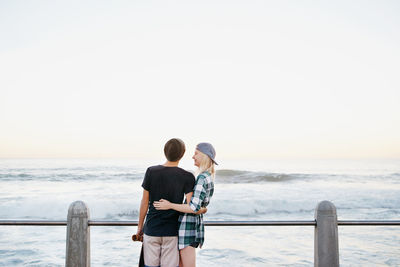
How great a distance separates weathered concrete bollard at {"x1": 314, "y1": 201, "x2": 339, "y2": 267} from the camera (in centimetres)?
371

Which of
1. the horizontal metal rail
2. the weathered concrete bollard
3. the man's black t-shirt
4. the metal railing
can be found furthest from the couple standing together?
the weathered concrete bollard

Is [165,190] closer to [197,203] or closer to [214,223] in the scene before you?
[197,203]

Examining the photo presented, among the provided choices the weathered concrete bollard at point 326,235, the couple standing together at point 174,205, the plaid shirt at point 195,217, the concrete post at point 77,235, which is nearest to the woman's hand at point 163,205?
Answer: the couple standing together at point 174,205

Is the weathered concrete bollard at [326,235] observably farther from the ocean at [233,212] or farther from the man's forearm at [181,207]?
the ocean at [233,212]

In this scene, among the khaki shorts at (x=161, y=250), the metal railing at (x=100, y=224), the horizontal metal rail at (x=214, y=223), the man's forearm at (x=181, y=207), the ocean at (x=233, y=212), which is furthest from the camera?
the ocean at (x=233, y=212)

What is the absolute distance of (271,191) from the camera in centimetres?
2359

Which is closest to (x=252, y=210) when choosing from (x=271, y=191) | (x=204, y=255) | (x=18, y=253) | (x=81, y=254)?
(x=271, y=191)

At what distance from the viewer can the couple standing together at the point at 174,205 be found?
9.29 ft

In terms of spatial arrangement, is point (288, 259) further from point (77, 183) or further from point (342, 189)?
point (77, 183)

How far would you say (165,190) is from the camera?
9.30 ft

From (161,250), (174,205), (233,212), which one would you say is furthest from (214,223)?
(233,212)

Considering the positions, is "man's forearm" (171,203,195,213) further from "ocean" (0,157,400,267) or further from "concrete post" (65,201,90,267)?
"ocean" (0,157,400,267)

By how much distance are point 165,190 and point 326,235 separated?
1.92 m

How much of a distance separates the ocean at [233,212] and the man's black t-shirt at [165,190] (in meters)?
4.16
